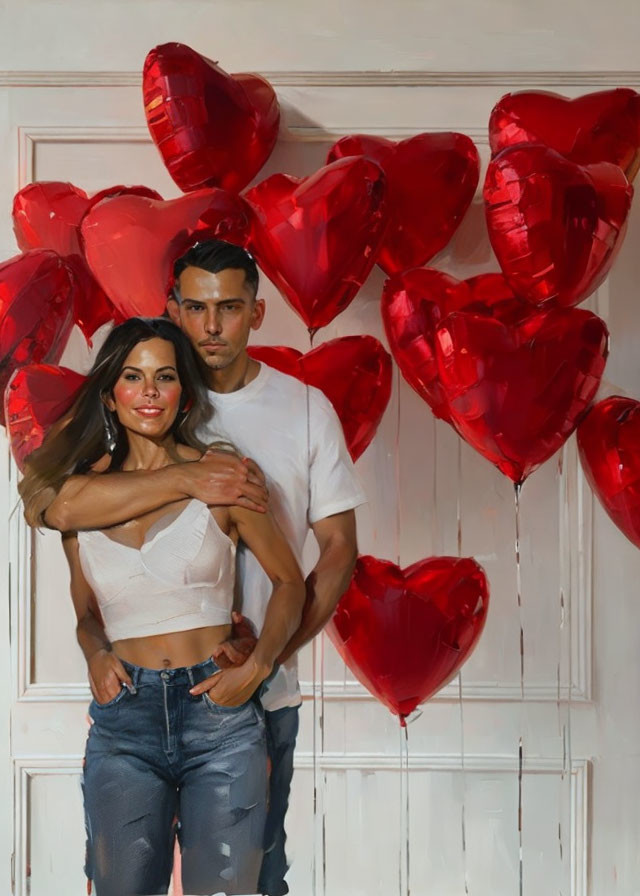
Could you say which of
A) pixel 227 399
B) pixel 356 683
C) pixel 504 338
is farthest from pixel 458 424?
pixel 356 683

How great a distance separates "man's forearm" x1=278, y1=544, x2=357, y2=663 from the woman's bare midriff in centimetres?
10

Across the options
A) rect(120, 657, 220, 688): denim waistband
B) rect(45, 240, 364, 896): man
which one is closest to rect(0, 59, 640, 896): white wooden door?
rect(45, 240, 364, 896): man

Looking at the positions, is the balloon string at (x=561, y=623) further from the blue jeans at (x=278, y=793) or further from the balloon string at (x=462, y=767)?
the blue jeans at (x=278, y=793)

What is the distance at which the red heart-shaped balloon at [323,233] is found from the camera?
121cm

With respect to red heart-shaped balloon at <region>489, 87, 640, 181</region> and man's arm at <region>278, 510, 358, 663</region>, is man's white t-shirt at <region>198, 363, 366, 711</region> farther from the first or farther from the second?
red heart-shaped balloon at <region>489, 87, 640, 181</region>

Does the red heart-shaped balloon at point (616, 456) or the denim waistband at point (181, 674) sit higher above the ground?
the red heart-shaped balloon at point (616, 456)

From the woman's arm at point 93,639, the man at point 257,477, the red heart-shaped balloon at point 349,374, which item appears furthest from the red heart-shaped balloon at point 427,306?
the woman's arm at point 93,639

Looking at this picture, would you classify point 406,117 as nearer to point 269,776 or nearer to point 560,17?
point 560,17

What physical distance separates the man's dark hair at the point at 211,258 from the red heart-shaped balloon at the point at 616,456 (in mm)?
478

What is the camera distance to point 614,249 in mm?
1240

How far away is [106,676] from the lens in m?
1.18

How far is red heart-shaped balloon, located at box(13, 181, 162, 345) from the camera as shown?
1257 mm

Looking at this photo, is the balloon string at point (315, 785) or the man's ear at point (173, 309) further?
the balloon string at point (315, 785)

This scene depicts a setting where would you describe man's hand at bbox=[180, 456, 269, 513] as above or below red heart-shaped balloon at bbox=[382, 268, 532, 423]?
below
